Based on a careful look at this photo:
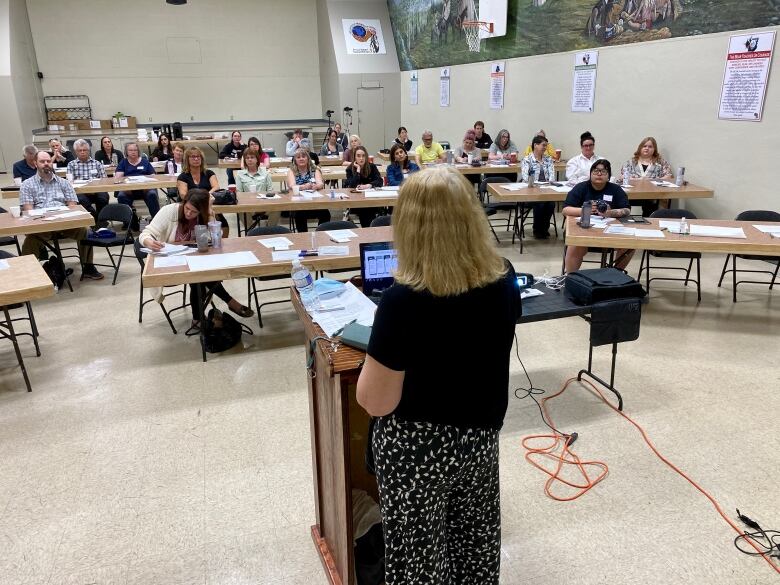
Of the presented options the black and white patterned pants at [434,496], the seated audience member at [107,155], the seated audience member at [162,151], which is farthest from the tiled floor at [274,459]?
the seated audience member at [162,151]

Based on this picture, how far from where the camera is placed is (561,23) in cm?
889

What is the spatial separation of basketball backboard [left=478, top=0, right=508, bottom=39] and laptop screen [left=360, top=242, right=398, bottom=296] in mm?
9287

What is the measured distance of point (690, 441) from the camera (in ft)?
10.1

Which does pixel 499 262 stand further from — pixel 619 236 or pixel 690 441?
pixel 619 236

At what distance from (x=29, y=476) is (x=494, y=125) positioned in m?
10.3

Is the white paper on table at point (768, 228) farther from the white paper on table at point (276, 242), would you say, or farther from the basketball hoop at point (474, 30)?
the basketball hoop at point (474, 30)

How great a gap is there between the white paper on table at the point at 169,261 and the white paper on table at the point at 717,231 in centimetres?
401

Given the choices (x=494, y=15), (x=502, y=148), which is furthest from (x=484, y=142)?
(x=494, y=15)

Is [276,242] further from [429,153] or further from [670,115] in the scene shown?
[429,153]

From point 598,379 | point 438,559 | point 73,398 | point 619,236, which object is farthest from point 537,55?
point 438,559

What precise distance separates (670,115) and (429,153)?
3.89 metres

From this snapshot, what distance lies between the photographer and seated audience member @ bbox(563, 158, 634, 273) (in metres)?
5.20

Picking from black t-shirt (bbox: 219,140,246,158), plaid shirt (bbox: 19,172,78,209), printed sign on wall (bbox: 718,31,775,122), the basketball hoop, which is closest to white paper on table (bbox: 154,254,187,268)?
plaid shirt (bbox: 19,172,78,209)

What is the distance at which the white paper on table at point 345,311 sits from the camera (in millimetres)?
2115
